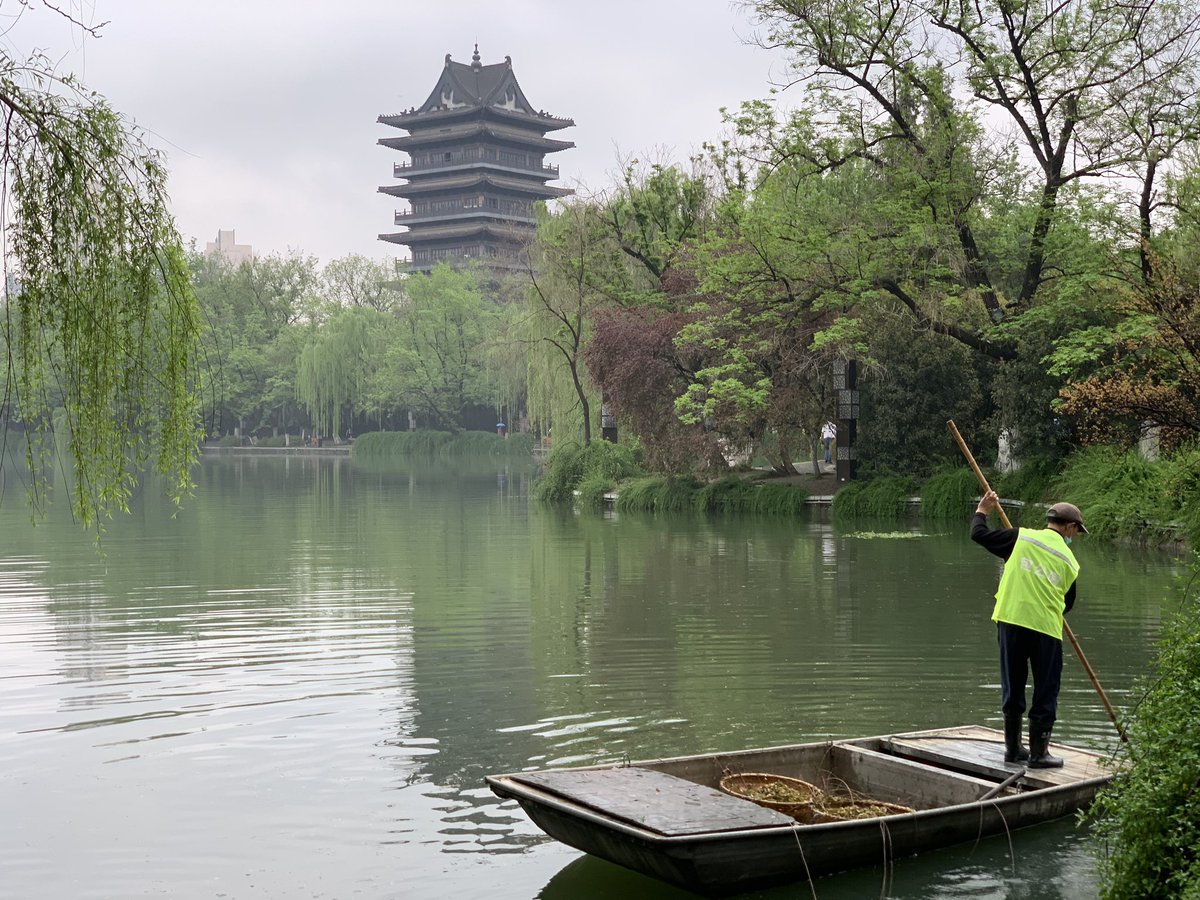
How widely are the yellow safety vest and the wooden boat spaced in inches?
31.6

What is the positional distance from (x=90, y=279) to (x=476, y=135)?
8991cm

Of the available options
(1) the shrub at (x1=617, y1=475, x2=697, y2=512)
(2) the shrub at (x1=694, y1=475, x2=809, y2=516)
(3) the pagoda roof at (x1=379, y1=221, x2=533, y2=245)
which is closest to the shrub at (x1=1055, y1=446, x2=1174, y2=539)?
(2) the shrub at (x1=694, y1=475, x2=809, y2=516)

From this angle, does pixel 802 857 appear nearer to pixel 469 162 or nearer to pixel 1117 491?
pixel 1117 491

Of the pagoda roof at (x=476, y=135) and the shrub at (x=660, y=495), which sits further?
the pagoda roof at (x=476, y=135)

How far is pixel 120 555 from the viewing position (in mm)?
22344

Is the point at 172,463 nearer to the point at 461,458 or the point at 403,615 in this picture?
the point at 403,615

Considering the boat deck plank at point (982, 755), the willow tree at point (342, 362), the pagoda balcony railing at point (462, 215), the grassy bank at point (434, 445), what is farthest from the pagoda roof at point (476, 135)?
the boat deck plank at point (982, 755)

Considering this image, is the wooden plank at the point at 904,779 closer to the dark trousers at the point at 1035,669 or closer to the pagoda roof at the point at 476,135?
the dark trousers at the point at 1035,669

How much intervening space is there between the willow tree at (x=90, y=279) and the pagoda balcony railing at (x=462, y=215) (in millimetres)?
86184

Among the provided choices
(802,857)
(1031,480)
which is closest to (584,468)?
(1031,480)

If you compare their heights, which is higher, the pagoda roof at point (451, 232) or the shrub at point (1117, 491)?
the pagoda roof at point (451, 232)

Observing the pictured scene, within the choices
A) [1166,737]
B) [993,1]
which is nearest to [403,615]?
[1166,737]

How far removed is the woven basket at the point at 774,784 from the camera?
715cm

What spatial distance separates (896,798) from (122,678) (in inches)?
278
